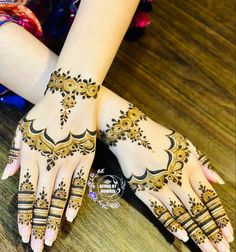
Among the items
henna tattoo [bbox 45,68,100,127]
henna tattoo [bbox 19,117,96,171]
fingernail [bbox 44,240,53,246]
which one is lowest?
fingernail [bbox 44,240,53,246]

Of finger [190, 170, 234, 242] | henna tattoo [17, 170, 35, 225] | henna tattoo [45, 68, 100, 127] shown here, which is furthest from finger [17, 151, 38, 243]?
finger [190, 170, 234, 242]

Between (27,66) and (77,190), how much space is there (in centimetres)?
26

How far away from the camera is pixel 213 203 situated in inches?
29.5

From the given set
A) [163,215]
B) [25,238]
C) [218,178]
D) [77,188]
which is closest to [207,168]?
[218,178]

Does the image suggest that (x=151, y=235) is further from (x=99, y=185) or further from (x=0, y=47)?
(x=0, y=47)

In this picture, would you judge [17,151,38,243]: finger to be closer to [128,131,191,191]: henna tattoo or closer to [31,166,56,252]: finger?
[31,166,56,252]: finger

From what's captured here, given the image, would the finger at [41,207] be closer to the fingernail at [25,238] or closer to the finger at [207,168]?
the fingernail at [25,238]

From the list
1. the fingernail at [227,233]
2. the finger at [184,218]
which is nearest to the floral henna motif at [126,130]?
the finger at [184,218]

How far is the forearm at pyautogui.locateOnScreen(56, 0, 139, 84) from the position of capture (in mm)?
719

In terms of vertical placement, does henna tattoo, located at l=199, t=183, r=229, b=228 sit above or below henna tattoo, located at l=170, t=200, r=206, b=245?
above

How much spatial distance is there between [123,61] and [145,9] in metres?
0.14

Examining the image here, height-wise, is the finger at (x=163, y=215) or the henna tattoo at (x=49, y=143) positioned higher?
the henna tattoo at (x=49, y=143)

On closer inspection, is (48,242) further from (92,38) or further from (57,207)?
(92,38)

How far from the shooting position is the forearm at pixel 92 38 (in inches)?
28.3
